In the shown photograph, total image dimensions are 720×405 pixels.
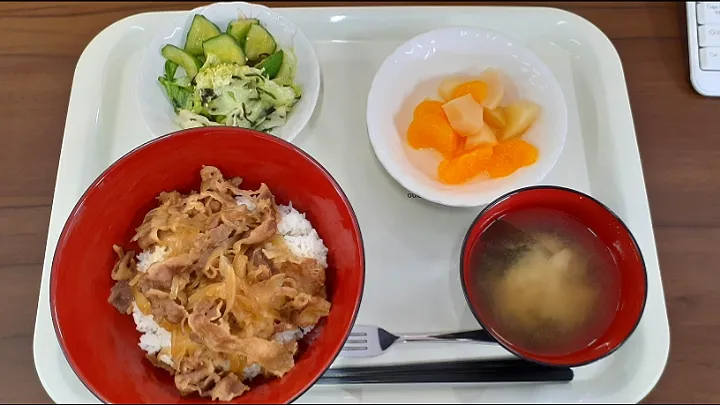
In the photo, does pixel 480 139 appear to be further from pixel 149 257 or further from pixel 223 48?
pixel 149 257

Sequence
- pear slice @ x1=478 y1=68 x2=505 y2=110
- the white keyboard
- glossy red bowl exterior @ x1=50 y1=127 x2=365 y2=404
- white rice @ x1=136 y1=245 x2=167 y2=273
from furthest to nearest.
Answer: the white keyboard
pear slice @ x1=478 y1=68 x2=505 y2=110
white rice @ x1=136 y1=245 x2=167 y2=273
glossy red bowl exterior @ x1=50 y1=127 x2=365 y2=404

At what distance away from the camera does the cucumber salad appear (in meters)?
1.71

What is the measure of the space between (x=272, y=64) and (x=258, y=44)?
84 mm

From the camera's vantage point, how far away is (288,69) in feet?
5.85

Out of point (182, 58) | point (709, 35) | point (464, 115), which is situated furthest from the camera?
point (709, 35)

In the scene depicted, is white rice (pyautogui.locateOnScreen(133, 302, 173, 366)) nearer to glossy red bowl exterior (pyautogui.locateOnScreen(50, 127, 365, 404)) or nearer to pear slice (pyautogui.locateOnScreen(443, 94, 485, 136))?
glossy red bowl exterior (pyautogui.locateOnScreen(50, 127, 365, 404))

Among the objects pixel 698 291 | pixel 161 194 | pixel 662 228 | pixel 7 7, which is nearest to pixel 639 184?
pixel 662 228

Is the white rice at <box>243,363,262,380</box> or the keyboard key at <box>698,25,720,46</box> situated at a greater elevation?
the keyboard key at <box>698,25,720,46</box>

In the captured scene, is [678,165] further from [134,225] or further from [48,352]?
[48,352]

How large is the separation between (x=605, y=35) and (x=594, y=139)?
41 cm

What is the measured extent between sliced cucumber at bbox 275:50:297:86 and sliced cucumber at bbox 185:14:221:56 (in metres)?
0.23

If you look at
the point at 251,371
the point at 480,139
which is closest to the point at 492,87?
the point at 480,139

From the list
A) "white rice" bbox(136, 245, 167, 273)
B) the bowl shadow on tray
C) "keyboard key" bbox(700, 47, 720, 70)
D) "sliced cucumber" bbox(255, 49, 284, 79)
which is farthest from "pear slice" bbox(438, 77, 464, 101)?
"white rice" bbox(136, 245, 167, 273)

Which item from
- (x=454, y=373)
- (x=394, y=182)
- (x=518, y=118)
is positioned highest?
(x=518, y=118)
